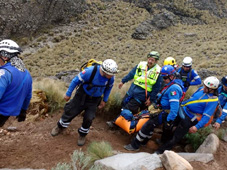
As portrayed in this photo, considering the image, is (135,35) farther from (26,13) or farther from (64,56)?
(26,13)

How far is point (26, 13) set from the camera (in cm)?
2627

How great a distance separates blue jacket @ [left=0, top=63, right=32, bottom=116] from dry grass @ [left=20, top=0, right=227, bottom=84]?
14013 millimetres

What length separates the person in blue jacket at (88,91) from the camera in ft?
15.6

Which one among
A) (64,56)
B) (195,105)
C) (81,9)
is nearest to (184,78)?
(195,105)

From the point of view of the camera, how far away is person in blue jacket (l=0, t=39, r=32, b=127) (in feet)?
11.3

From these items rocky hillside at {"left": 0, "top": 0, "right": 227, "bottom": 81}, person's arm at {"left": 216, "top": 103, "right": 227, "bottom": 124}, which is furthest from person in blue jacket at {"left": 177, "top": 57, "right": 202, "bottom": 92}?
rocky hillside at {"left": 0, "top": 0, "right": 227, "bottom": 81}

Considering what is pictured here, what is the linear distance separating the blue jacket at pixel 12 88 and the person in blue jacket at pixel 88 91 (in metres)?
1.20

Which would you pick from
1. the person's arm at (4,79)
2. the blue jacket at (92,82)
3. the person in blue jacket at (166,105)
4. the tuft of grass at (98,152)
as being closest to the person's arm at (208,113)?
the person in blue jacket at (166,105)

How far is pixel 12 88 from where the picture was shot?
361 centimetres

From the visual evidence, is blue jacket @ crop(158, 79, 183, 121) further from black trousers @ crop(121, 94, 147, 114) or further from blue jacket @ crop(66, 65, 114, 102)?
blue jacket @ crop(66, 65, 114, 102)

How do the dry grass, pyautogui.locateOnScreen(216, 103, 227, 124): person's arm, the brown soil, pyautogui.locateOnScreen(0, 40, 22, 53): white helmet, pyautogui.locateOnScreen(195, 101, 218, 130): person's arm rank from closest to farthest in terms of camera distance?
1. pyautogui.locateOnScreen(0, 40, 22, 53): white helmet
2. the brown soil
3. pyautogui.locateOnScreen(195, 101, 218, 130): person's arm
4. pyautogui.locateOnScreen(216, 103, 227, 124): person's arm
5. the dry grass

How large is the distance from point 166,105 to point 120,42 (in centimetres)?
2535

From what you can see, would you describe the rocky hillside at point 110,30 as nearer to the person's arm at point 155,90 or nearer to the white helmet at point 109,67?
the person's arm at point 155,90

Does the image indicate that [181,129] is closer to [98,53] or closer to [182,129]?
[182,129]
